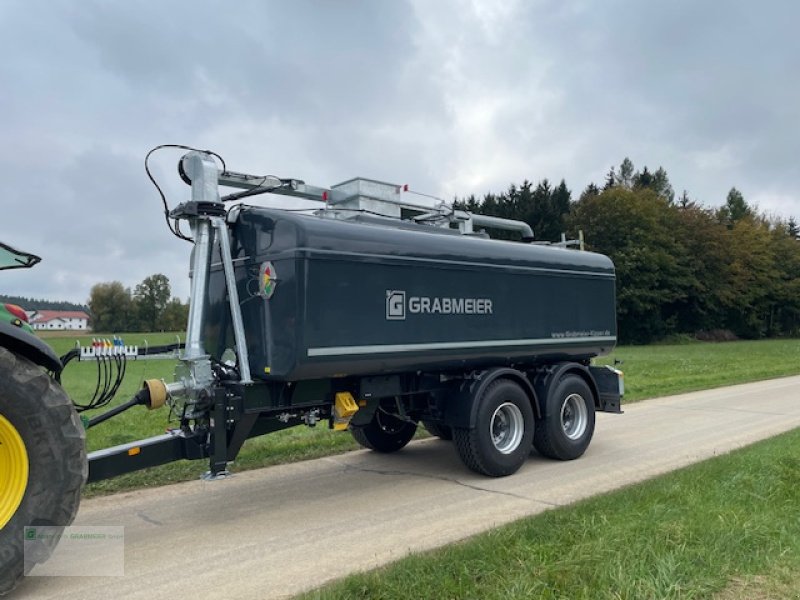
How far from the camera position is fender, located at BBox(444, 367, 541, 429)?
7055 mm

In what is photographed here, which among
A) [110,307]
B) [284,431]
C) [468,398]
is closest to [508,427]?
[468,398]

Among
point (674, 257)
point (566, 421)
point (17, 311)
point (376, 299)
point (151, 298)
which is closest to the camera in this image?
point (17, 311)

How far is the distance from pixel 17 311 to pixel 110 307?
252 feet

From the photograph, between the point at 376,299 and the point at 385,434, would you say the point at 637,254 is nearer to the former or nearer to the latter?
the point at 385,434

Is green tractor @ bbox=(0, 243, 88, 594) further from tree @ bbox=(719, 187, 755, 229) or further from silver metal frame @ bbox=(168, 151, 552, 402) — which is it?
tree @ bbox=(719, 187, 755, 229)

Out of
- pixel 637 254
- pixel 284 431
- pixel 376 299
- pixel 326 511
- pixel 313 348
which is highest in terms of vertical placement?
pixel 637 254

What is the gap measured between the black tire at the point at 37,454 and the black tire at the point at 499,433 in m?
4.06

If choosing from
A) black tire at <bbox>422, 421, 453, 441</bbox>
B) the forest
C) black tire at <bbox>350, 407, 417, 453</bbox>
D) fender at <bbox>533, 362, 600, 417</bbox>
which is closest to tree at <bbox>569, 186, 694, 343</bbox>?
the forest

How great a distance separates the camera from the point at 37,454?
4156mm

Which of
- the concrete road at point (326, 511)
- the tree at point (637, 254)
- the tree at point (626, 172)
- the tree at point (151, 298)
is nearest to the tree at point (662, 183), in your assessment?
the tree at point (626, 172)

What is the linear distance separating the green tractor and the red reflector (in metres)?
0.33

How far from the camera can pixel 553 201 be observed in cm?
4791

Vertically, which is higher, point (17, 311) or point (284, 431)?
point (17, 311)

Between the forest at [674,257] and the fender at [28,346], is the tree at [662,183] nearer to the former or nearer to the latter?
the forest at [674,257]
